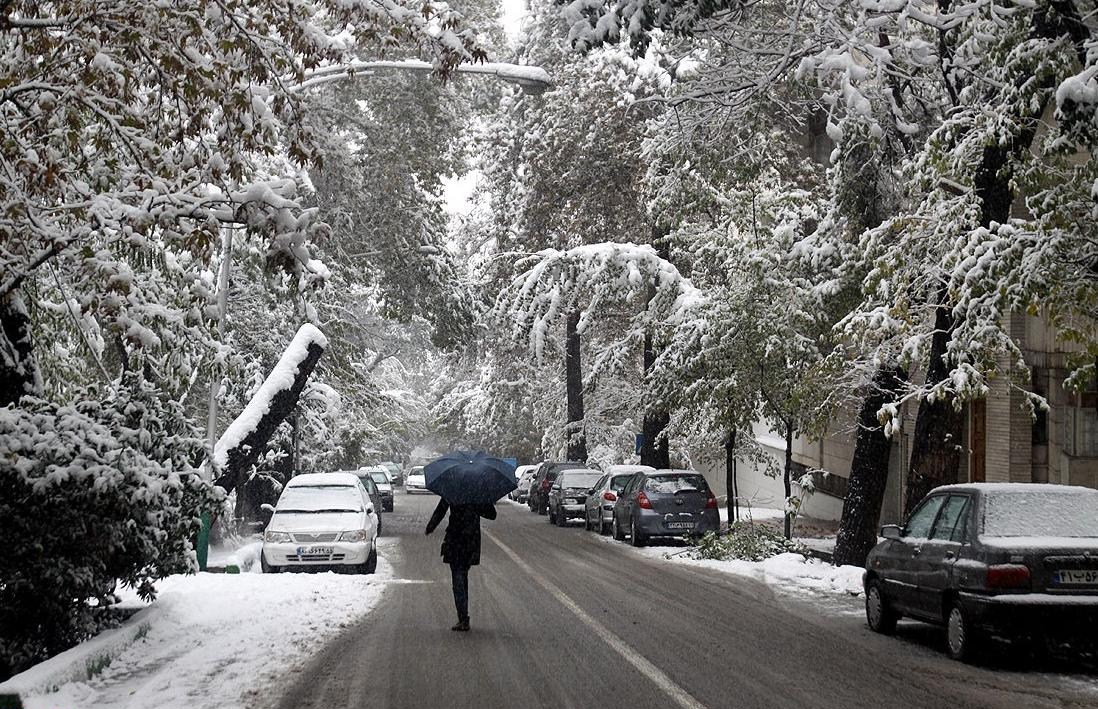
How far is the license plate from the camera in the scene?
412 inches

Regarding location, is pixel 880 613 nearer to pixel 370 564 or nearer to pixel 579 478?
pixel 370 564

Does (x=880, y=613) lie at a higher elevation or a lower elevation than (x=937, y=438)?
lower

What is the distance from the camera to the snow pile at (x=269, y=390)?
23.8 m

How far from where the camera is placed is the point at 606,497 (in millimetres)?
30094

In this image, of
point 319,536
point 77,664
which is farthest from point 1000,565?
point 319,536

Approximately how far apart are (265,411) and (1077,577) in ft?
56.2

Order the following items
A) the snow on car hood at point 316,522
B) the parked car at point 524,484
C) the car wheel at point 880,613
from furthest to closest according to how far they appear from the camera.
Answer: the parked car at point 524,484 → the snow on car hood at point 316,522 → the car wheel at point 880,613

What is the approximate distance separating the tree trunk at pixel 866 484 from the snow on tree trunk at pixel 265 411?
36.2 ft

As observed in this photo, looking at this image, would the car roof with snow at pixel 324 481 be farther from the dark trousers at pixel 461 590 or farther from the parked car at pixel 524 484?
the parked car at pixel 524 484

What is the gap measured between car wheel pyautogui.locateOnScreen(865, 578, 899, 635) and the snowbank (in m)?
5.63

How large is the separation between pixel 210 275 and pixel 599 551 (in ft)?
36.5

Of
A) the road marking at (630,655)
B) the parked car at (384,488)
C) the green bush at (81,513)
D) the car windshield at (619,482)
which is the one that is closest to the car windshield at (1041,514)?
the road marking at (630,655)

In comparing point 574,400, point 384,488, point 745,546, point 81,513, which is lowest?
point 384,488

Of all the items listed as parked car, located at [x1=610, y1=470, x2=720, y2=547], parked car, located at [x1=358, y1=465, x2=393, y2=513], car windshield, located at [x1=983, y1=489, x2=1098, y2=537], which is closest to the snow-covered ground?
car windshield, located at [x1=983, y1=489, x2=1098, y2=537]
